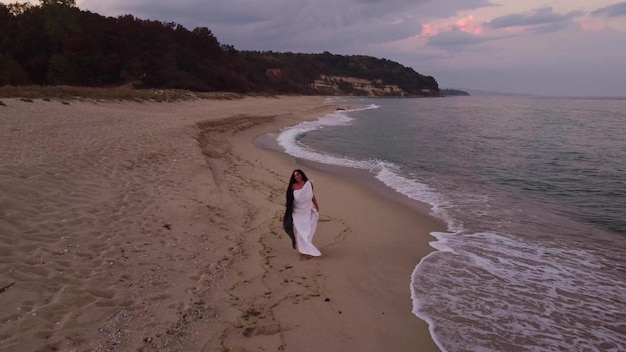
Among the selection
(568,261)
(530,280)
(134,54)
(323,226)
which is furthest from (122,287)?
(134,54)

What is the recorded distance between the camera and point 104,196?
292 inches

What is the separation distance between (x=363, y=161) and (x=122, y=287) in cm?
1329

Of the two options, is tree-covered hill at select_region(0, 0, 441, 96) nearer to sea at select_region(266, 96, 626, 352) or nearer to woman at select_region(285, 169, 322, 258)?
sea at select_region(266, 96, 626, 352)

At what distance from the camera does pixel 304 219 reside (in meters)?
6.60

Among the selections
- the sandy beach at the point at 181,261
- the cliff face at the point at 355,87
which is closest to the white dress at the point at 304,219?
the sandy beach at the point at 181,261

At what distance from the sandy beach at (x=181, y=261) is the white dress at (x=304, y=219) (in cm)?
29

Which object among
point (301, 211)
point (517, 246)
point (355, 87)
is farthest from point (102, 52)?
point (355, 87)

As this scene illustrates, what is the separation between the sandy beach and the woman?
0.95ft

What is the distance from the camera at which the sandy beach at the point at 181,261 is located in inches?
161

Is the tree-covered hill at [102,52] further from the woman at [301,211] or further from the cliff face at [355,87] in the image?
the cliff face at [355,87]

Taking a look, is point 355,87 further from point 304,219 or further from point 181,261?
point 181,261

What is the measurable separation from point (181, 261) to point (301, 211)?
6.47 feet

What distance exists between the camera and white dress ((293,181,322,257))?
6.42m

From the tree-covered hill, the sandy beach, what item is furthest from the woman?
the tree-covered hill
